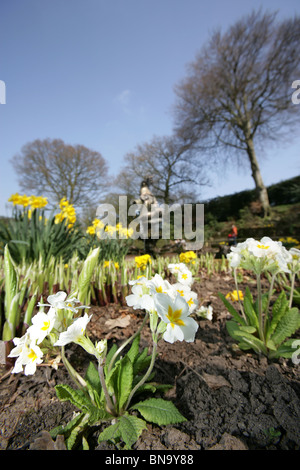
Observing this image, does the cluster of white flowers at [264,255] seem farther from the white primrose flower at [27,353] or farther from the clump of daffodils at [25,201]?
the clump of daffodils at [25,201]

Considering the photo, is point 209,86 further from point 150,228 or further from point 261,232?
point 150,228

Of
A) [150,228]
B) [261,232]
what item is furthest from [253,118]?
[150,228]

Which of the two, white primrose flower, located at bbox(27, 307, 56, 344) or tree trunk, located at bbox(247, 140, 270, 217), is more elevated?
tree trunk, located at bbox(247, 140, 270, 217)

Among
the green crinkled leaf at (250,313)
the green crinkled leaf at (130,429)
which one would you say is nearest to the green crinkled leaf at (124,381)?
the green crinkled leaf at (130,429)

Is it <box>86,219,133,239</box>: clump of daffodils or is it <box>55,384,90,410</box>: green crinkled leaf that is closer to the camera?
<box>55,384,90,410</box>: green crinkled leaf

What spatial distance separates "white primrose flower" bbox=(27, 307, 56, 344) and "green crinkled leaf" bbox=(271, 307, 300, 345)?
3.95ft

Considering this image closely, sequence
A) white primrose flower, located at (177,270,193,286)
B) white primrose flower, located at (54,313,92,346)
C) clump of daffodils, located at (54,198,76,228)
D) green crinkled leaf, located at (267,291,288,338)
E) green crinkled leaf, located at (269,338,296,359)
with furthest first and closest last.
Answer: clump of daffodils, located at (54,198,76,228), white primrose flower, located at (177,270,193,286), green crinkled leaf, located at (267,291,288,338), green crinkled leaf, located at (269,338,296,359), white primrose flower, located at (54,313,92,346)

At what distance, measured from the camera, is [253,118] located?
48.9 feet

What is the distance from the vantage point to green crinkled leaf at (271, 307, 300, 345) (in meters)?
1.23

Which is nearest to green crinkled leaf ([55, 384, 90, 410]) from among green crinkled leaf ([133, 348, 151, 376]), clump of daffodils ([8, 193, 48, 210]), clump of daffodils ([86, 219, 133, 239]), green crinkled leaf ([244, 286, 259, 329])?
green crinkled leaf ([133, 348, 151, 376])

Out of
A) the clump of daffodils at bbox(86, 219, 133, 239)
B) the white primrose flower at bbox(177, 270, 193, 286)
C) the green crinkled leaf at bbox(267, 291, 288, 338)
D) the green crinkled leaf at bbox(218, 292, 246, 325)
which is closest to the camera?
the green crinkled leaf at bbox(267, 291, 288, 338)

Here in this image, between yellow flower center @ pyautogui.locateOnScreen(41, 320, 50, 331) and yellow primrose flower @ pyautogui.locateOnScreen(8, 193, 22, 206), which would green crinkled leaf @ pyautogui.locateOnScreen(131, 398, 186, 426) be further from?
yellow primrose flower @ pyautogui.locateOnScreen(8, 193, 22, 206)

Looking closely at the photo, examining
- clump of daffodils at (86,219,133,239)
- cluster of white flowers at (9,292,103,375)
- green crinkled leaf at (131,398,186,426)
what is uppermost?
clump of daffodils at (86,219,133,239)

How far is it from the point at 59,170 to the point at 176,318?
19348 mm
